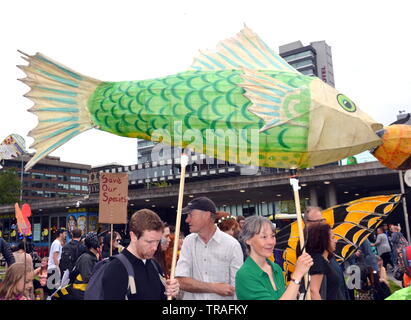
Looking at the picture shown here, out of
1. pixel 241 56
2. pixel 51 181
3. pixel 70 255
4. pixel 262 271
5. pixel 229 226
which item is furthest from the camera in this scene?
pixel 51 181

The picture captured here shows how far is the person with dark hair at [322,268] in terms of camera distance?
336 centimetres

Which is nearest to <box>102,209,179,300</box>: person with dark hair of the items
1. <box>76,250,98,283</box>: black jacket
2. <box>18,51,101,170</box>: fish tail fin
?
<box>18,51,101,170</box>: fish tail fin

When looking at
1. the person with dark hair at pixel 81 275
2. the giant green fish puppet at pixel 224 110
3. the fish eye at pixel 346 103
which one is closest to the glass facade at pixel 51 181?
the person with dark hair at pixel 81 275

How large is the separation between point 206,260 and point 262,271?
86cm

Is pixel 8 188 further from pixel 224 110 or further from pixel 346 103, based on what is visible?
pixel 346 103

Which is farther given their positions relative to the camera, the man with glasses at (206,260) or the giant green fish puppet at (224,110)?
the giant green fish puppet at (224,110)

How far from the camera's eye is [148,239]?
9.65 ft

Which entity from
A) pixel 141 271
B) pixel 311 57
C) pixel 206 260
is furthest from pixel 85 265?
pixel 311 57

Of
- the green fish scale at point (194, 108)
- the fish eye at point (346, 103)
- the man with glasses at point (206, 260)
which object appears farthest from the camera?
the fish eye at point (346, 103)

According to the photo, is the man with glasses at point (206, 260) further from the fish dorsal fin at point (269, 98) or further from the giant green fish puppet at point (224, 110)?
the fish dorsal fin at point (269, 98)

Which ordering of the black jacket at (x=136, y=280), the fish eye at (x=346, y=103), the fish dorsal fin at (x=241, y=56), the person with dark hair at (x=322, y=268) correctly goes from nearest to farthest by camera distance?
the black jacket at (x=136, y=280), the person with dark hair at (x=322, y=268), the fish eye at (x=346, y=103), the fish dorsal fin at (x=241, y=56)

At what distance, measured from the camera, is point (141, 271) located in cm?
289

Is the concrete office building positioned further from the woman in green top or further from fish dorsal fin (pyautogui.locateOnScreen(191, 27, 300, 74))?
the woman in green top

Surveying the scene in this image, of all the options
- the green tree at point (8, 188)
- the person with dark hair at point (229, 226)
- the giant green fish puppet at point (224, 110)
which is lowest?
the person with dark hair at point (229, 226)
